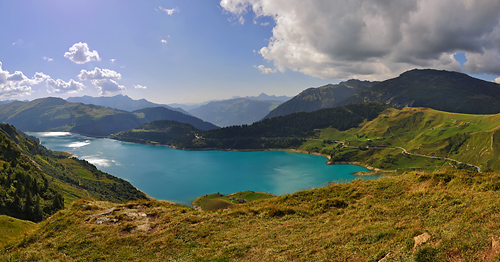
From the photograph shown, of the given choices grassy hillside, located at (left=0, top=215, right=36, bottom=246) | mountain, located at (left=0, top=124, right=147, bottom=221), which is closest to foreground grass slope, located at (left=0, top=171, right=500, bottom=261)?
grassy hillside, located at (left=0, top=215, right=36, bottom=246)

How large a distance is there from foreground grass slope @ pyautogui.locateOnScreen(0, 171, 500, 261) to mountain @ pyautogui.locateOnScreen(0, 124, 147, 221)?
120 feet

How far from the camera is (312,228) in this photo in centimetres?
1567

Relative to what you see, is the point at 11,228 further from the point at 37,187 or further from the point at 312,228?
the point at 37,187

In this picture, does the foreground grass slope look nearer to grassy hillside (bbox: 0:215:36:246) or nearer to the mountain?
grassy hillside (bbox: 0:215:36:246)

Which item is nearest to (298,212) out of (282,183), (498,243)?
(498,243)

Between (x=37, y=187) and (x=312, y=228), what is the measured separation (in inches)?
3527

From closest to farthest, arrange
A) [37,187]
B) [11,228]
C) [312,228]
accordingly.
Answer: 1. [312,228]
2. [11,228]
3. [37,187]

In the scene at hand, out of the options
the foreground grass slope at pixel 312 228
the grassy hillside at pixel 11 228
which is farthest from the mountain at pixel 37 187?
the foreground grass slope at pixel 312 228

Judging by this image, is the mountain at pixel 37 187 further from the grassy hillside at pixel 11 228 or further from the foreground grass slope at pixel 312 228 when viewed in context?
the foreground grass slope at pixel 312 228

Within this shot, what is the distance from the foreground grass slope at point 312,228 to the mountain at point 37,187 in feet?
120

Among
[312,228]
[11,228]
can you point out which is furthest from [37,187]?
[312,228]

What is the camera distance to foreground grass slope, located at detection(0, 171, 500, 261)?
10.6 m

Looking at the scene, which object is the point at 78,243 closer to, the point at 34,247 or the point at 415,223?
the point at 34,247

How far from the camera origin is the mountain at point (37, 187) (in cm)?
4744
